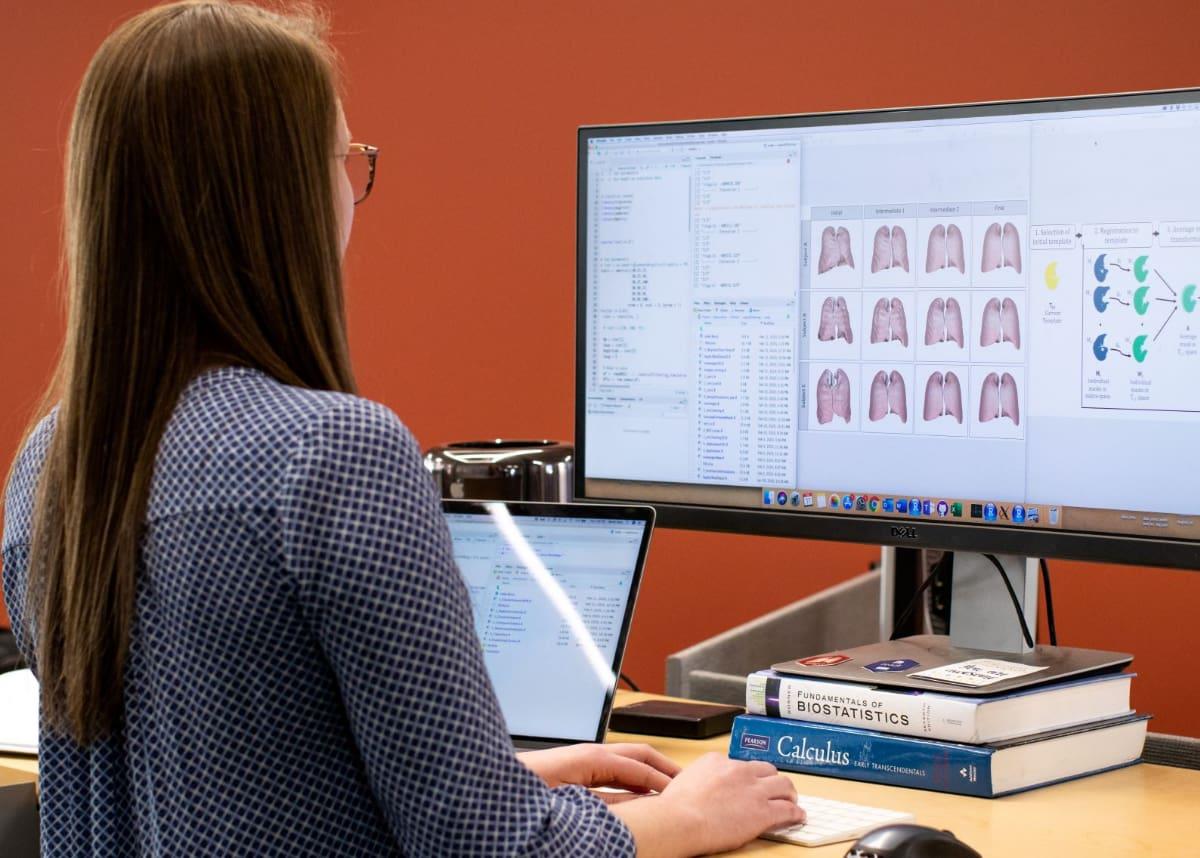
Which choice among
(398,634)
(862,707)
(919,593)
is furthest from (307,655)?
(919,593)

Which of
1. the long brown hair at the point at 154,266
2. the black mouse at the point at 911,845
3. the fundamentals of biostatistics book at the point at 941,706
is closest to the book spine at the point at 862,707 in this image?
the fundamentals of biostatistics book at the point at 941,706

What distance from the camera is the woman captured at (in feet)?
2.35

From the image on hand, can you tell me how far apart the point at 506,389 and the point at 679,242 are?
1319mm

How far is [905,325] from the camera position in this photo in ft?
4.09

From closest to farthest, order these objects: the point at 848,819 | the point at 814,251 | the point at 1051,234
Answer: the point at 848,819 < the point at 1051,234 < the point at 814,251

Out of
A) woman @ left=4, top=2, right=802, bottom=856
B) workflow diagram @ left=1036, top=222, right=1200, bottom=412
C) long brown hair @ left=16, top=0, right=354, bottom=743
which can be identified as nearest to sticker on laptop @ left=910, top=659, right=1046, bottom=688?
workflow diagram @ left=1036, top=222, right=1200, bottom=412

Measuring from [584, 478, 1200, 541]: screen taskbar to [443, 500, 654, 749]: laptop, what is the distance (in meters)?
0.11

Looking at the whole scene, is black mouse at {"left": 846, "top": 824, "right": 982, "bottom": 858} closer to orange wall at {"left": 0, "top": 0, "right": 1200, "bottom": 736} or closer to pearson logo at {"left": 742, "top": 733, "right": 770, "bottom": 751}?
pearson logo at {"left": 742, "top": 733, "right": 770, "bottom": 751}

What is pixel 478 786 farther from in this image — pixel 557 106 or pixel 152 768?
Answer: pixel 557 106

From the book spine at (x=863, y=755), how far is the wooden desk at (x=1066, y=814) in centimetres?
1

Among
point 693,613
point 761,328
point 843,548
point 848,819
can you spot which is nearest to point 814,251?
point 761,328

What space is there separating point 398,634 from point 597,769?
40 cm

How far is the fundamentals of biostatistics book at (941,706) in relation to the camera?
1098mm

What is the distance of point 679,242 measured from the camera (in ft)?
4.44
